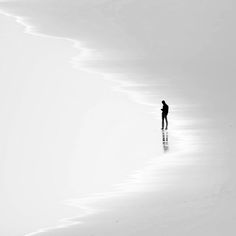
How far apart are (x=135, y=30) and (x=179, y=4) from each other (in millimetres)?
3703

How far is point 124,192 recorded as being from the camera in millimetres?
18266

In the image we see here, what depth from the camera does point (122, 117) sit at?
3064 centimetres

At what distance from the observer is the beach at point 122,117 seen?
1587 cm

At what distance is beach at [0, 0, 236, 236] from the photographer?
15867 millimetres

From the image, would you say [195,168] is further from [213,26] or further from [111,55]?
[213,26]

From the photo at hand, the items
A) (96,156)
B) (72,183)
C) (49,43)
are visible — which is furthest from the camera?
(49,43)

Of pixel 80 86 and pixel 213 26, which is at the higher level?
pixel 213 26

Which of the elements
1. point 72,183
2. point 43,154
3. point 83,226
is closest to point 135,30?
point 43,154

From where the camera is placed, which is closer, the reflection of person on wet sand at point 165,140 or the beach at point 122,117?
the beach at point 122,117

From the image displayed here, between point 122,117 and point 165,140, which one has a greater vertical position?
point 122,117

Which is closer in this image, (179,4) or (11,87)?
(11,87)

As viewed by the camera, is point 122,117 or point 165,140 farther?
point 122,117

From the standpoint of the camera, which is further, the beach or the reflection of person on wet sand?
the reflection of person on wet sand

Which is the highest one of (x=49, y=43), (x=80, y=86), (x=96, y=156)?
(x=49, y=43)
